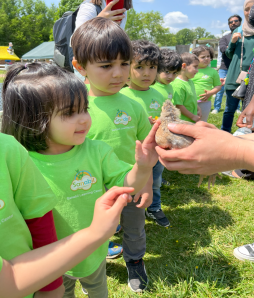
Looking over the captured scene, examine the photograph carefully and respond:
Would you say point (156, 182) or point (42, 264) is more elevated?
point (42, 264)

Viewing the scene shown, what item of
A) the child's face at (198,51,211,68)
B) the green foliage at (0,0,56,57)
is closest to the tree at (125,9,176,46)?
the green foliage at (0,0,56,57)

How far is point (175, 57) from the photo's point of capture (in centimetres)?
377

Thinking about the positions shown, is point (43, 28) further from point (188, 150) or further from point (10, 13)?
point (188, 150)

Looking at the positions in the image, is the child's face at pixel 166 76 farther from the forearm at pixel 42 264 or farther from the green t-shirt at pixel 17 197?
the forearm at pixel 42 264

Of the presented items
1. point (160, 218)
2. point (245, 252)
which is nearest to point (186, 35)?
point (160, 218)

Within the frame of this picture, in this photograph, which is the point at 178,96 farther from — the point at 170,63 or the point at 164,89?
the point at 170,63

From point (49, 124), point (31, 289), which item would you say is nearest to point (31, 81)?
point (49, 124)

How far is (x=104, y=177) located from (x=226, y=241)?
2136 millimetres

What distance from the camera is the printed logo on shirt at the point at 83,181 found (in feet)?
5.17

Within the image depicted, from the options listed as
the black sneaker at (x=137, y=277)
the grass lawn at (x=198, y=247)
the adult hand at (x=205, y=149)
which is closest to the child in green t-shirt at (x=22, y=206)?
the adult hand at (x=205, y=149)

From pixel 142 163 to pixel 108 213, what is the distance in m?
0.55

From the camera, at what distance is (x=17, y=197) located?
1131 mm

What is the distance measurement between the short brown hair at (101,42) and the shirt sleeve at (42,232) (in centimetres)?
139

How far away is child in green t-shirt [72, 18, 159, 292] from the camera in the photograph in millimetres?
2025
